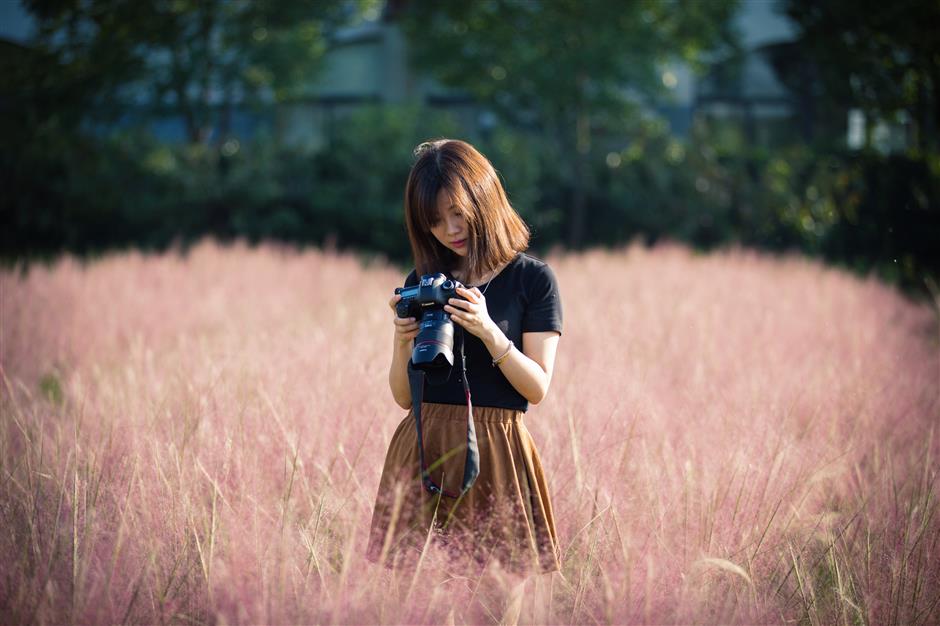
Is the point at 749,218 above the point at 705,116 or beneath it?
beneath

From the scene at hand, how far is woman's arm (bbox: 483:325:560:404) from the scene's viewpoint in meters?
2.10

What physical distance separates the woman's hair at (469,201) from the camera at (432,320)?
0.56 feet

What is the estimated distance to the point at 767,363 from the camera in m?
4.79

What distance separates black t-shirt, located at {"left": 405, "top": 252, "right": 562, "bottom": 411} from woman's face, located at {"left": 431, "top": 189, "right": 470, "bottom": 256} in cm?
13

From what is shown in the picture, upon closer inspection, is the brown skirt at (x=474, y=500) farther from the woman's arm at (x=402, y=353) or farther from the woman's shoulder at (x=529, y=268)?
the woman's shoulder at (x=529, y=268)

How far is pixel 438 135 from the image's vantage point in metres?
12.5

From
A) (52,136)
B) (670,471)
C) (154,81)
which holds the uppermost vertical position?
(154,81)

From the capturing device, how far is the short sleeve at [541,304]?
7.27ft

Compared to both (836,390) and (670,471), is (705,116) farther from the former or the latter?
(670,471)

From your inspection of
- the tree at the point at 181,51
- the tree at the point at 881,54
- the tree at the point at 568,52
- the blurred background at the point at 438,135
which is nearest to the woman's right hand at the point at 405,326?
the tree at the point at 881,54

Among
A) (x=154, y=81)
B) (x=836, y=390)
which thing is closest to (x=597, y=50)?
(x=154, y=81)

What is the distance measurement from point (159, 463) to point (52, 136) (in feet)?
34.8

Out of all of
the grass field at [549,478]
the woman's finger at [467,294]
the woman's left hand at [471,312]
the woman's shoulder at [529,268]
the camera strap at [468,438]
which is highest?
the woman's shoulder at [529,268]

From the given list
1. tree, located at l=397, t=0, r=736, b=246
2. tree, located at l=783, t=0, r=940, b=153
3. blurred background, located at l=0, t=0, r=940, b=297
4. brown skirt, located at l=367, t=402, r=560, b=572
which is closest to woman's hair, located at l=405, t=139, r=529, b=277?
brown skirt, located at l=367, t=402, r=560, b=572
